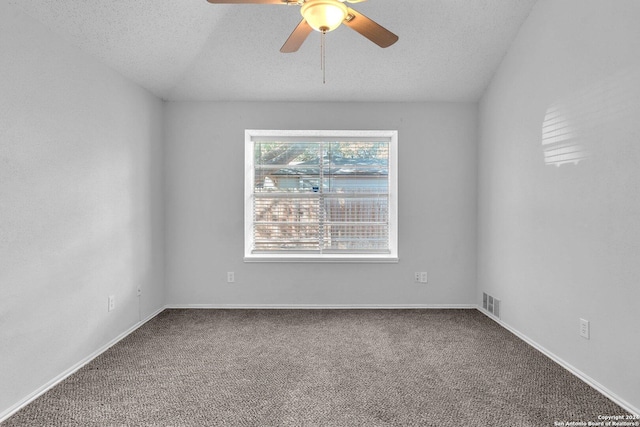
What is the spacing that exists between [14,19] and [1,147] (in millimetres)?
742

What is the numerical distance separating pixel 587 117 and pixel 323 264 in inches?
102

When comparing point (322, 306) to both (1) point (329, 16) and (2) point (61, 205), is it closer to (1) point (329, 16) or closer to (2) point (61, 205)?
A: (2) point (61, 205)

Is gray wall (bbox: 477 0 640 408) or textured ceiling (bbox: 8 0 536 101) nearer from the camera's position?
gray wall (bbox: 477 0 640 408)

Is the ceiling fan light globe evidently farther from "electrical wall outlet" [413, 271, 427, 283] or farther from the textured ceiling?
"electrical wall outlet" [413, 271, 427, 283]

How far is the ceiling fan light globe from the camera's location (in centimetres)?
166

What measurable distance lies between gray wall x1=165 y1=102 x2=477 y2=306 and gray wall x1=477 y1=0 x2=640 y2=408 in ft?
1.58

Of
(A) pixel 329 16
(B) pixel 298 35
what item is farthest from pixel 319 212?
(A) pixel 329 16

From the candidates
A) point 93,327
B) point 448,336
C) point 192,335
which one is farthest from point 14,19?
point 448,336

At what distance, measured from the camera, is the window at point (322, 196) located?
4.06m

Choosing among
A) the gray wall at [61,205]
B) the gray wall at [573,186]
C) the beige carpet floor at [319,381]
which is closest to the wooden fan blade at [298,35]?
the gray wall at [61,205]

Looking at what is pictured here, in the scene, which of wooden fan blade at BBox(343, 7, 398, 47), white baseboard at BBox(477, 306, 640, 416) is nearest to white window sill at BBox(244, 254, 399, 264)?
white baseboard at BBox(477, 306, 640, 416)

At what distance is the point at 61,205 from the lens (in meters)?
2.31

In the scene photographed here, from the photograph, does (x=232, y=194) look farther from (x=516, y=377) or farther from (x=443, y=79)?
(x=516, y=377)

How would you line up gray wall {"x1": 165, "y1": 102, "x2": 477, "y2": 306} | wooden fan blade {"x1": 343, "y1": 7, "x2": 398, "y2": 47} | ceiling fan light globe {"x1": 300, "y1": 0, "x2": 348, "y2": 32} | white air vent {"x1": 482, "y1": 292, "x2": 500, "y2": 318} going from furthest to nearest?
gray wall {"x1": 165, "y1": 102, "x2": 477, "y2": 306}
white air vent {"x1": 482, "y1": 292, "x2": 500, "y2": 318}
wooden fan blade {"x1": 343, "y1": 7, "x2": 398, "y2": 47}
ceiling fan light globe {"x1": 300, "y1": 0, "x2": 348, "y2": 32}
